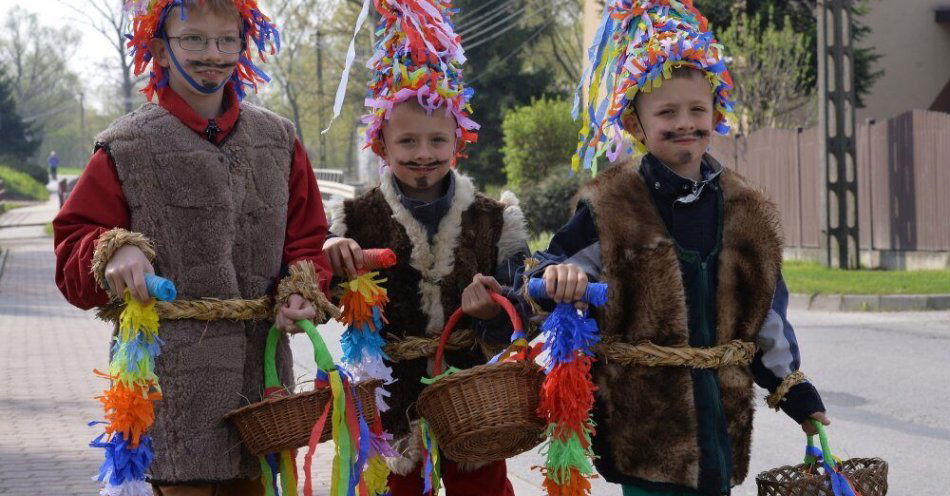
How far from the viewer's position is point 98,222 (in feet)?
11.2

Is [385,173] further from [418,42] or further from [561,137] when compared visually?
[561,137]

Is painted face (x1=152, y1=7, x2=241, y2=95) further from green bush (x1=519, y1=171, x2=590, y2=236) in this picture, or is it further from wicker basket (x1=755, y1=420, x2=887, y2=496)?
green bush (x1=519, y1=171, x2=590, y2=236)

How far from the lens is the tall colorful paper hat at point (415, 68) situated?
4129mm

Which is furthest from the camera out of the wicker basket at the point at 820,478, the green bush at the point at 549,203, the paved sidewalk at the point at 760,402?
the green bush at the point at 549,203

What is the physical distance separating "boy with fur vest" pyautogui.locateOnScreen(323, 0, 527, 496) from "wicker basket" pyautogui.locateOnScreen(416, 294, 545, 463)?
49 cm

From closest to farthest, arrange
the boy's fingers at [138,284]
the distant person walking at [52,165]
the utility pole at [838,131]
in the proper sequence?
the boy's fingers at [138,284]
the utility pole at [838,131]
the distant person walking at [52,165]

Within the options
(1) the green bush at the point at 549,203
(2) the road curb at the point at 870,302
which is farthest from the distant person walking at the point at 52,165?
(2) the road curb at the point at 870,302

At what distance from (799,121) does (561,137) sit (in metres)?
6.40

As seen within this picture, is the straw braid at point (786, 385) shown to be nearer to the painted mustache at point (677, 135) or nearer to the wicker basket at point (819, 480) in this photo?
the wicker basket at point (819, 480)

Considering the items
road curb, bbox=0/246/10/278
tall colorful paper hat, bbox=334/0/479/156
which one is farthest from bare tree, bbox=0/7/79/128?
tall colorful paper hat, bbox=334/0/479/156

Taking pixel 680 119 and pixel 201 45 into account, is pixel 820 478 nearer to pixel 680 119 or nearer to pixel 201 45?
pixel 680 119

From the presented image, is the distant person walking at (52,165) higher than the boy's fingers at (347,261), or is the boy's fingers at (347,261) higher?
the distant person walking at (52,165)

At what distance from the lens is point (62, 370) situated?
10.3 m

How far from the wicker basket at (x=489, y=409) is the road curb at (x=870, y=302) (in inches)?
427
